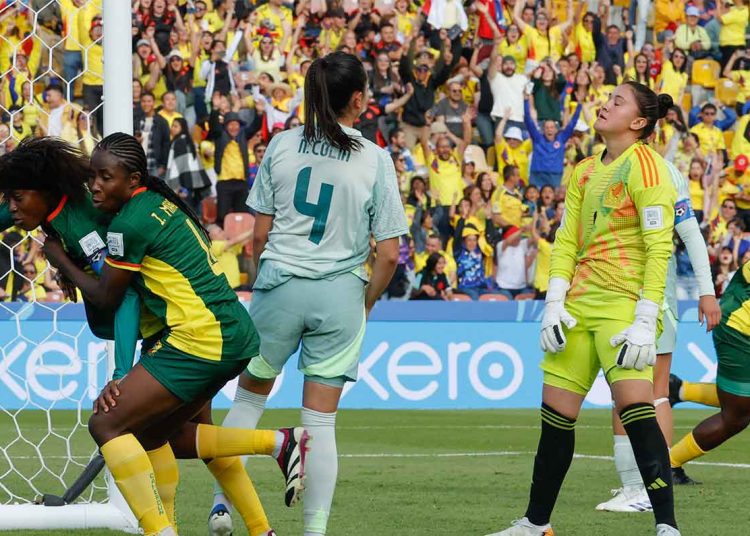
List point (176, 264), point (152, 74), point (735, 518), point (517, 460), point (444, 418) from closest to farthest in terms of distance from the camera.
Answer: point (176, 264) → point (735, 518) → point (517, 460) → point (444, 418) → point (152, 74)

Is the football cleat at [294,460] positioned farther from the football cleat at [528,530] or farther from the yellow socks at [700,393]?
the yellow socks at [700,393]

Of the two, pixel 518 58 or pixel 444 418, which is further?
pixel 518 58

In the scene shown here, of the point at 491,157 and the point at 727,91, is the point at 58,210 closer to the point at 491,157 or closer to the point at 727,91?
the point at 491,157

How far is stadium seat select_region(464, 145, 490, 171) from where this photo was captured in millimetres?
17219

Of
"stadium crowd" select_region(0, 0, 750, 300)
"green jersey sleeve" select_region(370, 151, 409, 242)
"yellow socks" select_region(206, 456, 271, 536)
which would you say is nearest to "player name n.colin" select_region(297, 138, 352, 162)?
"green jersey sleeve" select_region(370, 151, 409, 242)

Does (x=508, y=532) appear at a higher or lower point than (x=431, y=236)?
higher

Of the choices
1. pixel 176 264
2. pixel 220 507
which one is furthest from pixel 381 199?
pixel 220 507

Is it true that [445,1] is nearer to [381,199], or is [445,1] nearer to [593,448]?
[593,448]

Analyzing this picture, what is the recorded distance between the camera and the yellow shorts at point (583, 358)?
17.6 feet

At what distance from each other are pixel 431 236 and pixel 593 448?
245 inches

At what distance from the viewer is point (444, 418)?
41.8ft

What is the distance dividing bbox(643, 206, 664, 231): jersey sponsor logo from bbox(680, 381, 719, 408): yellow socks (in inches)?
131

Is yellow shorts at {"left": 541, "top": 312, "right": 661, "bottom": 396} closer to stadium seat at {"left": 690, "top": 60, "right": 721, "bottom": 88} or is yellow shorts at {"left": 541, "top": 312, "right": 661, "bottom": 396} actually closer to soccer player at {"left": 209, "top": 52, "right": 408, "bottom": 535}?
soccer player at {"left": 209, "top": 52, "right": 408, "bottom": 535}

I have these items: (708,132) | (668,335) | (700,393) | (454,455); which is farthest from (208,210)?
(668,335)
